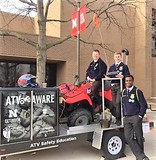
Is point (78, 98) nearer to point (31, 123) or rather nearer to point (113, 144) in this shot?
point (113, 144)

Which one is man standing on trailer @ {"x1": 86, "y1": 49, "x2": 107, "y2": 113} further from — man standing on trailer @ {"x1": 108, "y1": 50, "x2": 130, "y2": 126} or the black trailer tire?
the black trailer tire

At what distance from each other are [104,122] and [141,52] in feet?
45.0

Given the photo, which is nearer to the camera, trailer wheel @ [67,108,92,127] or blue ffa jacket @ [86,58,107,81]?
trailer wheel @ [67,108,92,127]

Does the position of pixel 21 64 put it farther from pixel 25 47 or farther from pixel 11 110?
pixel 11 110

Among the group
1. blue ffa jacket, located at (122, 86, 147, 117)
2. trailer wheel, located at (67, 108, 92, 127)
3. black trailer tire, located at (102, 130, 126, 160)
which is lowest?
black trailer tire, located at (102, 130, 126, 160)

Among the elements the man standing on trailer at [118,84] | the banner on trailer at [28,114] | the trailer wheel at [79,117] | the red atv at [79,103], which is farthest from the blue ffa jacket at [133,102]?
the banner on trailer at [28,114]

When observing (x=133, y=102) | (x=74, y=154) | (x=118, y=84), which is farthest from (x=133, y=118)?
(x=74, y=154)

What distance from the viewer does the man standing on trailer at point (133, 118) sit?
580 cm

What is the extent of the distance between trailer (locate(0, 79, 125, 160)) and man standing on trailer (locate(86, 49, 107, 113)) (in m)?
0.94

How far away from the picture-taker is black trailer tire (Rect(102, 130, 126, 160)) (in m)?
6.04

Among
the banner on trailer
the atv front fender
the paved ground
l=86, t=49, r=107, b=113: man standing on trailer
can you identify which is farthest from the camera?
l=86, t=49, r=107, b=113: man standing on trailer

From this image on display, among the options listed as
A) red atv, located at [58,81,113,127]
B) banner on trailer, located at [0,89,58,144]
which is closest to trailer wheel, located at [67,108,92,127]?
red atv, located at [58,81,113,127]

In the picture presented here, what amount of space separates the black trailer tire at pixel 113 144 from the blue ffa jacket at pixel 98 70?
1.32 metres

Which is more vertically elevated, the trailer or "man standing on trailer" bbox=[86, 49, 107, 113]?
"man standing on trailer" bbox=[86, 49, 107, 113]
